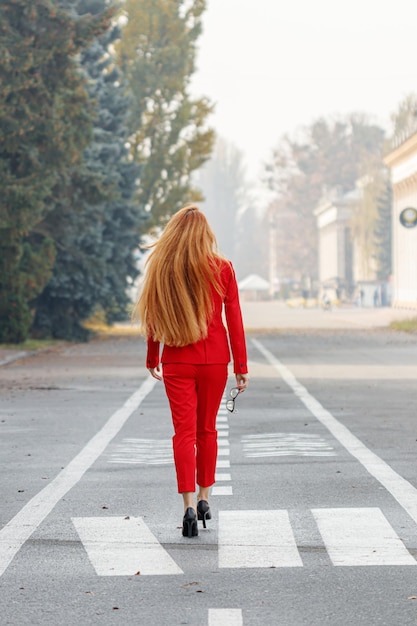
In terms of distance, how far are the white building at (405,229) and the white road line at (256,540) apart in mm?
82804

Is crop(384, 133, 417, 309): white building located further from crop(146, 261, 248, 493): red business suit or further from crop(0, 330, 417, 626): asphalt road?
crop(146, 261, 248, 493): red business suit

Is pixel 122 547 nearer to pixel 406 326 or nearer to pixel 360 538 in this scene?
pixel 360 538

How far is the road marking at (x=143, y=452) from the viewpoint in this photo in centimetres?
1286

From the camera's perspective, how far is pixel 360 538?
27.7 feet

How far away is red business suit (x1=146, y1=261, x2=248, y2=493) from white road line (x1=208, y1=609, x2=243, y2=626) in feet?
7.08

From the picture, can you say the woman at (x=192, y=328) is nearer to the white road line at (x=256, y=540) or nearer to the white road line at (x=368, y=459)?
the white road line at (x=256, y=540)

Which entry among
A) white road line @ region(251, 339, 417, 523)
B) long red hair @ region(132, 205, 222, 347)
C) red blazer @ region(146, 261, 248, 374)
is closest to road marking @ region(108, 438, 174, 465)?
white road line @ region(251, 339, 417, 523)

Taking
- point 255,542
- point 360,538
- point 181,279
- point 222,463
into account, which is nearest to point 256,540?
point 255,542

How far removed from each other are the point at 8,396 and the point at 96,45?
2843cm

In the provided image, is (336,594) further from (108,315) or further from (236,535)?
(108,315)

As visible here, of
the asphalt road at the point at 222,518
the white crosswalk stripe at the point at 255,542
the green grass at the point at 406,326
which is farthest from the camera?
the green grass at the point at 406,326

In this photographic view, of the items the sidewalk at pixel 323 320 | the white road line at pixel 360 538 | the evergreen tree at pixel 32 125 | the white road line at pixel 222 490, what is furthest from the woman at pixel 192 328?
the sidewalk at pixel 323 320

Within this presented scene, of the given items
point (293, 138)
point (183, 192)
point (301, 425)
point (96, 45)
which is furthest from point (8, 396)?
point (293, 138)

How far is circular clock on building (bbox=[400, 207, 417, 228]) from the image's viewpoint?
73125 mm
